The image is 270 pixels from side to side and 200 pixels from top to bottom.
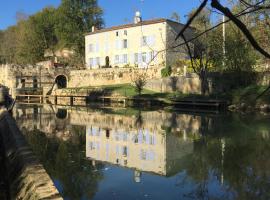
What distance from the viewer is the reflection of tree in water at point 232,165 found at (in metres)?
9.66

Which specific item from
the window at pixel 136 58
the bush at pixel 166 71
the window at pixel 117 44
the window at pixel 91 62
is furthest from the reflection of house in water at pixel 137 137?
the window at pixel 91 62

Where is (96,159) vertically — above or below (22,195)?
below

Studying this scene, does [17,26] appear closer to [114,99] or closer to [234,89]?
[114,99]

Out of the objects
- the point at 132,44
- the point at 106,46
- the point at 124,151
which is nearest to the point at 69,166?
the point at 124,151

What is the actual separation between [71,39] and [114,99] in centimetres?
2326

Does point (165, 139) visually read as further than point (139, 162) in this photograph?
Yes

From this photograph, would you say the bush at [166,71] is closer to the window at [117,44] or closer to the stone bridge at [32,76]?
the window at [117,44]

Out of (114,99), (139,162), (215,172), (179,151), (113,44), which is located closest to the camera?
(215,172)

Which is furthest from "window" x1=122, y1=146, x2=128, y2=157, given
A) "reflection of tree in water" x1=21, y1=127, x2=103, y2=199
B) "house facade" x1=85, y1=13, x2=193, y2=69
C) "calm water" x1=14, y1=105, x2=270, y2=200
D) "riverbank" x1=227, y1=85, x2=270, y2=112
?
"house facade" x1=85, y1=13, x2=193, y2=69

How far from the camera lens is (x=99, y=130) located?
22.0m

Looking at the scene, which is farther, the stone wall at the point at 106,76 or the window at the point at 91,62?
the window at the point at 91,62

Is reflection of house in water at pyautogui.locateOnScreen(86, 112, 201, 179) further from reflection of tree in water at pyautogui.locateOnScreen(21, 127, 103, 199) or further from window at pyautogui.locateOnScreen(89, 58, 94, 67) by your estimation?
window at pyautogui.locateOnScreen(89, 58, 94, 67)

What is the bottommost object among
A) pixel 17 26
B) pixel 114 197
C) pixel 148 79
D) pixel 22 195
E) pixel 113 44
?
pixel 114 197

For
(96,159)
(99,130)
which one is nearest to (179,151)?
(96,159)
